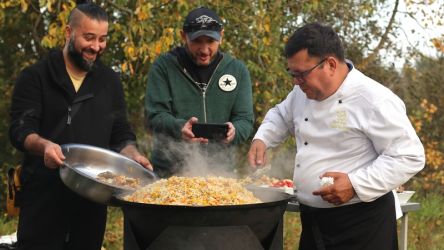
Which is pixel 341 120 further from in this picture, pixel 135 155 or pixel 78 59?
pixel 78 59

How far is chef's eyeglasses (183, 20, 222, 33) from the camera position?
4172 millimetres

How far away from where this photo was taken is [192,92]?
4281mm

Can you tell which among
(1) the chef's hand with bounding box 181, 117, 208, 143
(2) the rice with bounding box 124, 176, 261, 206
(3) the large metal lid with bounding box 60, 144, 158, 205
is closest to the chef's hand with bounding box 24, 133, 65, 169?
(3) the large metal lid with bounding box 60, 144, 158, 205

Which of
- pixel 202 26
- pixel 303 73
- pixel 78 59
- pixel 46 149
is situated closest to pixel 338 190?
pixel 303 73

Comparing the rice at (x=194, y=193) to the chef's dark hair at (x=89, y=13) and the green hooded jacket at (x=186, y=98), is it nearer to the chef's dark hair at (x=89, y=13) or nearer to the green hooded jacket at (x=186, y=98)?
the green hooded jacket at (x=186, y=98)

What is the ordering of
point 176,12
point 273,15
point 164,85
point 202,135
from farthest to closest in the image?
1. point 273,15
2. point 176,12
3. point 164,85
4. point 202,135

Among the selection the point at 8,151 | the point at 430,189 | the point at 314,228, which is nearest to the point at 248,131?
the point at 314,228

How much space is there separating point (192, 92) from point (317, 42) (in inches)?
54.1

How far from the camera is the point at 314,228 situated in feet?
10.8

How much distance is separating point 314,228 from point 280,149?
493cm

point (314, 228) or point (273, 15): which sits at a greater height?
point (273, 15)

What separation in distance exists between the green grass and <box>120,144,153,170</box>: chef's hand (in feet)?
8.52

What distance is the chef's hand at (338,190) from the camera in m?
2.97

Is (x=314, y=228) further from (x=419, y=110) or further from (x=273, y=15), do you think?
(x=419, y=110)
